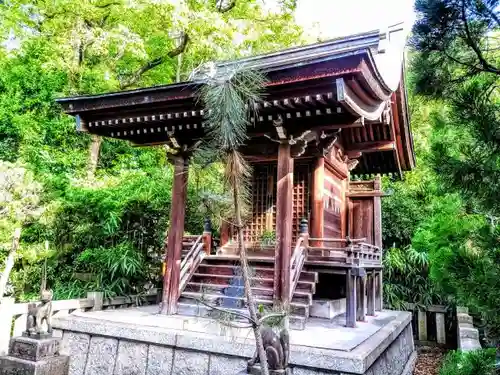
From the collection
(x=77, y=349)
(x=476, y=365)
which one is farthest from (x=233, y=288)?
(x=476, y=365)

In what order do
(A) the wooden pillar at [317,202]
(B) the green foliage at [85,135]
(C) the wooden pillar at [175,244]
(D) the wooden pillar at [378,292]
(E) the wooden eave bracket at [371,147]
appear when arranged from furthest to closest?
(D) the wooden pillar at [378,292] → (B) the green foliage at [85,135] → (E) the wooden eave bracket at [371,147] → (A) the wooden pillar at [317,202] → (C) the wooden pillar at [175,244]

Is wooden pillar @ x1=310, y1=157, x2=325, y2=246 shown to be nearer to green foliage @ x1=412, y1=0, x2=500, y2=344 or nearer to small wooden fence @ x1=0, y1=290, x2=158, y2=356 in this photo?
small wooden fence @ x1=0, y1=290, x2=158, y2=356

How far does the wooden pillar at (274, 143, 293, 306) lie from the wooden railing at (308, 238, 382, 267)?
1007 millimetres

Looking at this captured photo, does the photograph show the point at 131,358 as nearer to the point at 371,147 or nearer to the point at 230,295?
the point at 230,295

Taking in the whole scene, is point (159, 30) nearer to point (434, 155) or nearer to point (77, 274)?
point (77, 274)

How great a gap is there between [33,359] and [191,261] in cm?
320

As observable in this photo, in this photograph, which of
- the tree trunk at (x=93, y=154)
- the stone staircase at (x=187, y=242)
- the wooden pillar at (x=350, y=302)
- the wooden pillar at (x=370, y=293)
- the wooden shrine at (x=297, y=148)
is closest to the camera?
the wooden shrine at (x=297, y=148)

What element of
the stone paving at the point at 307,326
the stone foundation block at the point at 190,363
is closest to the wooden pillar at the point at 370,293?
the stone paving at the point at 307,326

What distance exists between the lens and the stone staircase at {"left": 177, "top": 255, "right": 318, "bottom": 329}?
19.8ft

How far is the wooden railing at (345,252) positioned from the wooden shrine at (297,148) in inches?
0.8

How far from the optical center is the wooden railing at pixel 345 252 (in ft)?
20.9

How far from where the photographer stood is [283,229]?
611cm

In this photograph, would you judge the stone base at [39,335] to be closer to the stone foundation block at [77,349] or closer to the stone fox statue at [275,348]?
the stone foundation block at [77,349]

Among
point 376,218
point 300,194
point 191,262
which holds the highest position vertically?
point 300,194
